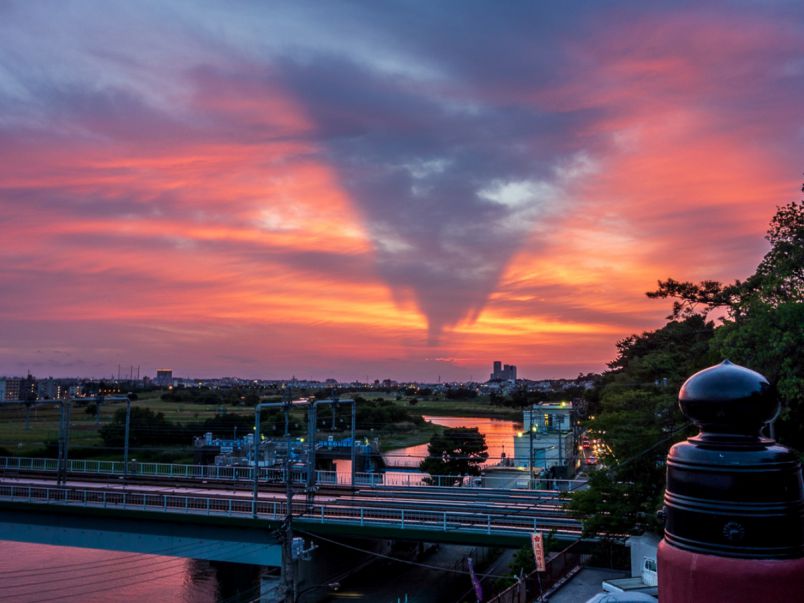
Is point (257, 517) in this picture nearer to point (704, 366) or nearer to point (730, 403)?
point (704, 366)

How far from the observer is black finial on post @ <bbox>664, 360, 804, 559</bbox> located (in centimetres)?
222

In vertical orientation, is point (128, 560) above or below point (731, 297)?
below

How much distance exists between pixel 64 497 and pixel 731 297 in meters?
37.4

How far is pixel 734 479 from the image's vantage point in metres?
2.26

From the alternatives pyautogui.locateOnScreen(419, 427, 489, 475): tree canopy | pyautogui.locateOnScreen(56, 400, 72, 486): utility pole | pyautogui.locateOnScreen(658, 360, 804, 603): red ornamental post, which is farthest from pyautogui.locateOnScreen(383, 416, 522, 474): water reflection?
pyautogui.locateOnScreen(658, 360, 804, 603): red ornamental post

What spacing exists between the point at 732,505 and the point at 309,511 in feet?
109

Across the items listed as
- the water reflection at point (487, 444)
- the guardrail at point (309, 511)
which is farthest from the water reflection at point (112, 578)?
the water reflection at point (487, 444)

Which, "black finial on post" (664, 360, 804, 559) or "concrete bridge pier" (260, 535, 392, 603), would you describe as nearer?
"black finial on post" (664, 360, 804, 559)

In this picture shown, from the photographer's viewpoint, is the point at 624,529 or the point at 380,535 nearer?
the point at 624,529

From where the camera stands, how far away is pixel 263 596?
100 feet

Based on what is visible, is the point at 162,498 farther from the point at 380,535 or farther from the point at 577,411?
the point at 577,411

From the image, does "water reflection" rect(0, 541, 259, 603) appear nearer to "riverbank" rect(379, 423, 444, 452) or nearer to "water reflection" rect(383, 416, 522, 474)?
"water reflection" rect(383, 416, 522, 474)

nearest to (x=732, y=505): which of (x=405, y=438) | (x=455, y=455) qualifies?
(x=455, y=455)

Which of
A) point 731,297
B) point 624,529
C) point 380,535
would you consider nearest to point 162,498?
point 380,535
